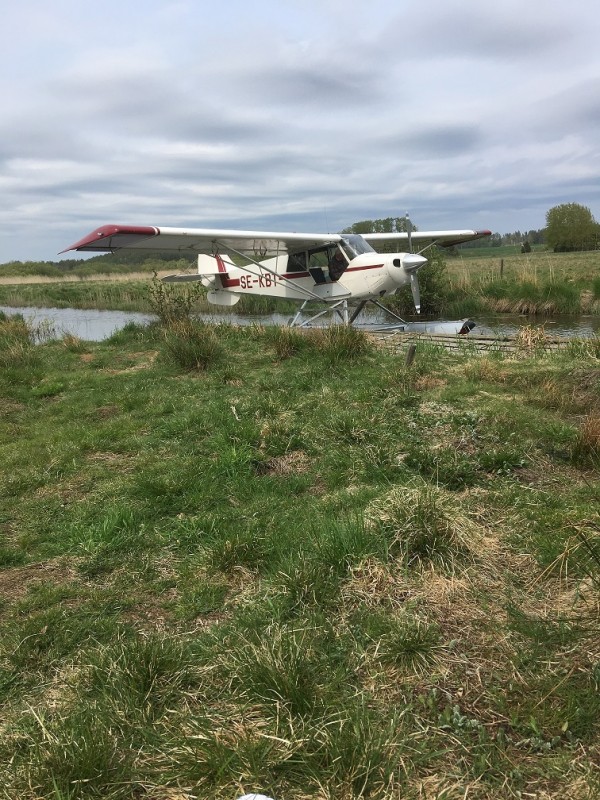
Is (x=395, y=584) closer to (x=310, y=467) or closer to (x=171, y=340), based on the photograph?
(x=310, y=467)

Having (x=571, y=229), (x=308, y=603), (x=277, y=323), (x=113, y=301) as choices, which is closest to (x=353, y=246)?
(x=277, y=323)

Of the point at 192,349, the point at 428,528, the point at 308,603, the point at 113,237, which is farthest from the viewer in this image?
the point at 113,237

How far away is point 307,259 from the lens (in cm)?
1388

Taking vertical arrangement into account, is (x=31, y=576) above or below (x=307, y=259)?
below

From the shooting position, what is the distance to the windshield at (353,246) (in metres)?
13.1

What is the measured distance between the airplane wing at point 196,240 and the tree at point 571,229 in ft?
148

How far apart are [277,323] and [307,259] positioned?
13.4 feet

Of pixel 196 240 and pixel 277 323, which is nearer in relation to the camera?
pixel 196 240

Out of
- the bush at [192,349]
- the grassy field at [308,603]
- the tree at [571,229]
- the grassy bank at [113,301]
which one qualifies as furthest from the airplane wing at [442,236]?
the tree at [571,229]

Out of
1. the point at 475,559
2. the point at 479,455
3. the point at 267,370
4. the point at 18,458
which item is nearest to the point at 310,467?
the point at 479,455

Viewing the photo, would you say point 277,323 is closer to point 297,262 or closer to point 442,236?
point 297,262

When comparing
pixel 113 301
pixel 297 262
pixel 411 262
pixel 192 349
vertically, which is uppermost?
pixel 297 262

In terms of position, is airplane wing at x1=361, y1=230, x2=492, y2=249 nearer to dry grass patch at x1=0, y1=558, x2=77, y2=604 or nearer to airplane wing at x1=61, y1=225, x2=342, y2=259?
airplane wing at x1=61, y1=225, x2=342, y2=259

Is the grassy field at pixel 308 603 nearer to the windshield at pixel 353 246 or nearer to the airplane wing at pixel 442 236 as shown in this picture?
the windshield at pixel 353 246
